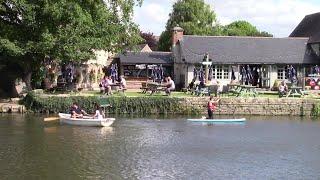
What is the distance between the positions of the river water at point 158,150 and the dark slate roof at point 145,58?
1809 centimetres

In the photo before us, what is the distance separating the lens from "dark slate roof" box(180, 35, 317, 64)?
5219 cm

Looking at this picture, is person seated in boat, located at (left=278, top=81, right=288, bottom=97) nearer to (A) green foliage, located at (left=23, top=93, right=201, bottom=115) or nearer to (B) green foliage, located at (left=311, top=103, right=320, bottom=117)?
(B) green foliage, located at (left=311, top=103, right=320, bottom=117)

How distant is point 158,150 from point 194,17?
4606cm

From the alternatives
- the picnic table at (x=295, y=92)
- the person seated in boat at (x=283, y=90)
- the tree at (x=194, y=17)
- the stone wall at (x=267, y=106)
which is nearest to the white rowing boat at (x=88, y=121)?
the stone wall at (x=267, y=106)

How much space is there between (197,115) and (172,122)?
16.8 ft

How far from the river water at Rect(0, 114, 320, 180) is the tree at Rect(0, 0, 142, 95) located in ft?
19.7

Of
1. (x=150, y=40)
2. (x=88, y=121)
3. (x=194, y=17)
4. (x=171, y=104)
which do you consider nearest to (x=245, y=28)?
(x=150, y=40)

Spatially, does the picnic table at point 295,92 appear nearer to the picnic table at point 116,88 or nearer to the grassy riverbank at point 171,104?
the grassy riverbank at point 171,104

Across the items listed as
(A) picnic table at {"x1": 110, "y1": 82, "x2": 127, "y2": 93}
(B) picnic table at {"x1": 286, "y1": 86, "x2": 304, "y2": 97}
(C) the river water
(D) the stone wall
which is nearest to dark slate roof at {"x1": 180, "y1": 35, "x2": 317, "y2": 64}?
(B) picnic table at {"x1": 286, "y1": 86, "x2": 304, "y2": 97}

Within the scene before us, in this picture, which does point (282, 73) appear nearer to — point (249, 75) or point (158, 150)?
point (249, 75)

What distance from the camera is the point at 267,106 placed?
42.5 metres

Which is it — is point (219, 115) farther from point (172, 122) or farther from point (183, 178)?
point (183, 178)

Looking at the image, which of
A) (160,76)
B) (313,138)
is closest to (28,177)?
(313,138)

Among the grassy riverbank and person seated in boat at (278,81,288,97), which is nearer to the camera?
the grassy riverbank
